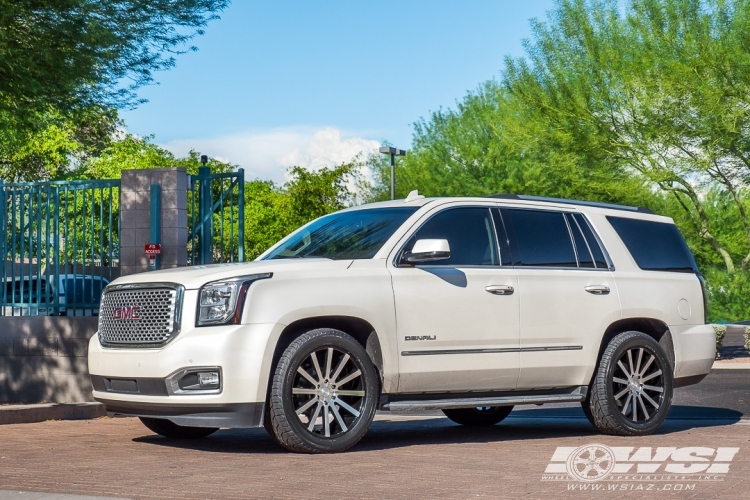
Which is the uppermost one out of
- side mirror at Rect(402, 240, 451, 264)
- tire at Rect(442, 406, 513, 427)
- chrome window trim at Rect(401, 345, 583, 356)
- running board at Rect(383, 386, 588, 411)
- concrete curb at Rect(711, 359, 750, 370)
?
side mirror at Rect(402, 240, 451, 264)

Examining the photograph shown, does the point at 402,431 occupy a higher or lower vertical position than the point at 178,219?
lower

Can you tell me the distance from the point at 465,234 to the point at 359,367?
67.1 inches

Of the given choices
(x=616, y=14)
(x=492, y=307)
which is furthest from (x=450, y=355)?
(x=616, y=14)

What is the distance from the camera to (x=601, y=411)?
10.2 m

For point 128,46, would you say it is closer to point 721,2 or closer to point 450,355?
point 450,355

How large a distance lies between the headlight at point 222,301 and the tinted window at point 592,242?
350cm

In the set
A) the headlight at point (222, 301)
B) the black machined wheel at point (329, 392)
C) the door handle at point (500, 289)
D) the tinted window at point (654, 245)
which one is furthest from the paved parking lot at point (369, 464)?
the tinted window at point (654, 245)

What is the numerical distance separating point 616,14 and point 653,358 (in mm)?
23873

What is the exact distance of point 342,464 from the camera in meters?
8.24

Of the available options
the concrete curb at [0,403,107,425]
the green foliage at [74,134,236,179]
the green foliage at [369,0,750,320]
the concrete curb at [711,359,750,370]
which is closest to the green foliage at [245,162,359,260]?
the green foliage at [74,134,236,179]

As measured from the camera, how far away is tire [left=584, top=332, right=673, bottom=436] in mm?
10258

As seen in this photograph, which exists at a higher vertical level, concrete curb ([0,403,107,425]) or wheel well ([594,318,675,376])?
wheel well ([594,318,675,376])

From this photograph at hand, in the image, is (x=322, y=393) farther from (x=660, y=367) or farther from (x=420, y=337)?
(x=660, y=367)

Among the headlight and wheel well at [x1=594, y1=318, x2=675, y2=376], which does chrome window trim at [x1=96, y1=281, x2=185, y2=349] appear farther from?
wheel well at [x1=594, y1=318, x2=675, y2=376]
